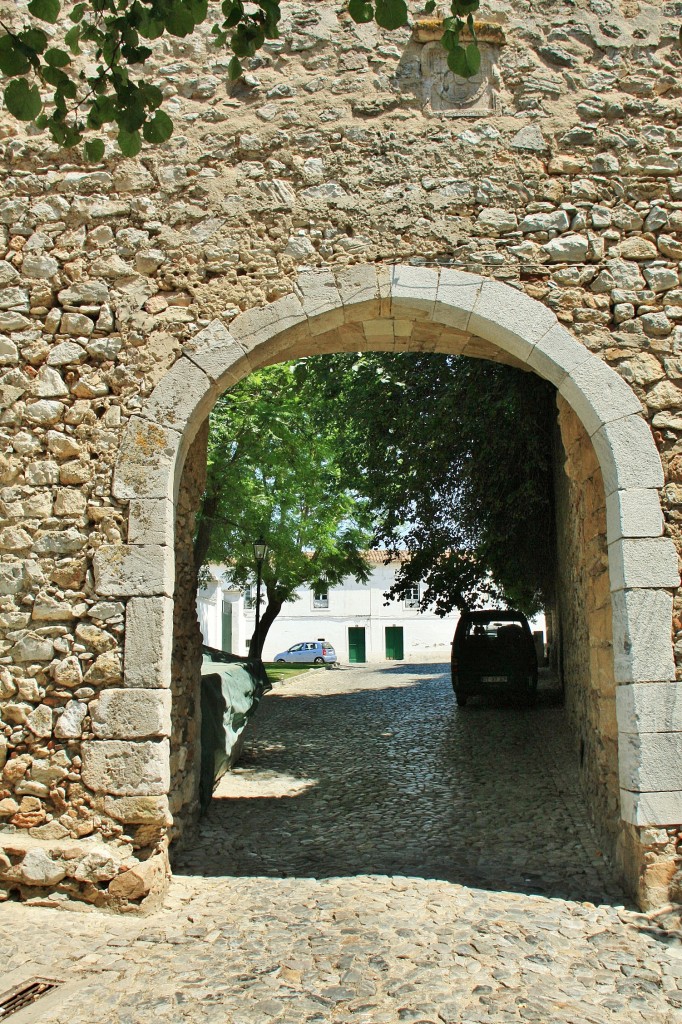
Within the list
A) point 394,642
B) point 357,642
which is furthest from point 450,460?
point 357,642

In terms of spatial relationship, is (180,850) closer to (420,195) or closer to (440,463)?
(420,195)

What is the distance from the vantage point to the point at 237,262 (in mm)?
4746

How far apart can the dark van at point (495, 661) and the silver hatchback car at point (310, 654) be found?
17.7 meters

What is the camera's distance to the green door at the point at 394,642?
31.7 m

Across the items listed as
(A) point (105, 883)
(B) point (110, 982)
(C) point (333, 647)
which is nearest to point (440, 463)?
(A) point (105, 883)

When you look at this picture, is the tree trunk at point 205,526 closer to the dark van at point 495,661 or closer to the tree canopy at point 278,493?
the tree canopy at point 278,493

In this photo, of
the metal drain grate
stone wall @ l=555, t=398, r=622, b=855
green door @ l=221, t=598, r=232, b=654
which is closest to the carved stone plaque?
stone wall @ l=555, t=398, r=622, b=855

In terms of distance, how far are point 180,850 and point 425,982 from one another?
2252mm

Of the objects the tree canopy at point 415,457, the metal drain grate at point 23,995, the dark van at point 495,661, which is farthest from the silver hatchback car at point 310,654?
the metal drain grate at point 23,995

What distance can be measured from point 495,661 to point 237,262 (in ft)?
24.7

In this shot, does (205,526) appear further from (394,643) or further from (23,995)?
(394,643)

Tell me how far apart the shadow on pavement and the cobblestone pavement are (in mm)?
24

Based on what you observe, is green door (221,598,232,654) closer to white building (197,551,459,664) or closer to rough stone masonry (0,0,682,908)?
white building (197,551,459,664)

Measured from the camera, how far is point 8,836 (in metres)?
4.25
